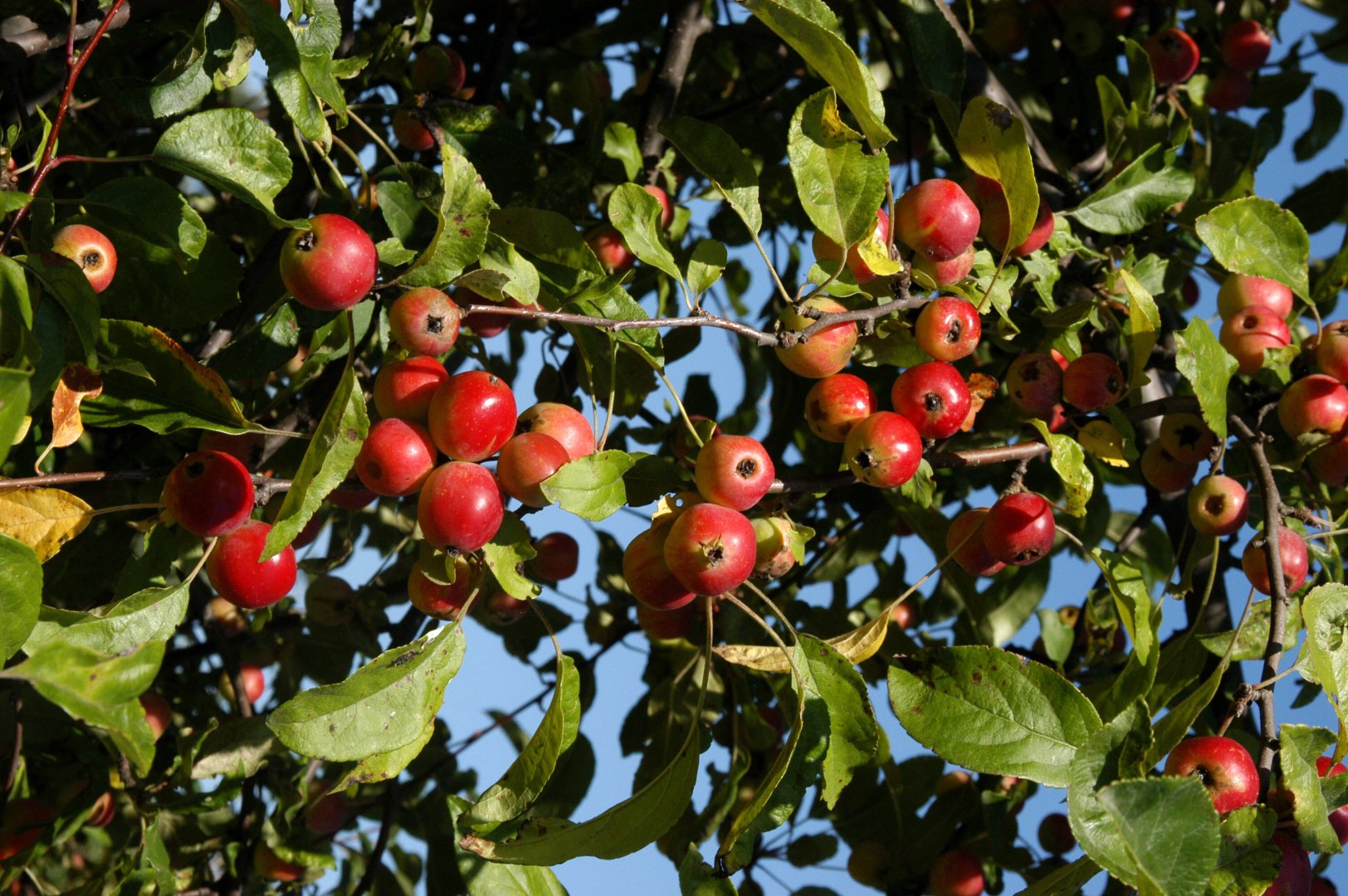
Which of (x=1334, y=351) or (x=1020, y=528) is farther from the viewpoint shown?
(x=1334, y=351)

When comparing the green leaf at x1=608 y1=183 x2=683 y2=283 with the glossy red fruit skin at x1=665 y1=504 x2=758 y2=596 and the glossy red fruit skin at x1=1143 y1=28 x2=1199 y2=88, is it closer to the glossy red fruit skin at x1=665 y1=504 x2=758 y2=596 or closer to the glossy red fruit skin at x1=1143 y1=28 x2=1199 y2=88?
the glossy red fruit skin at x1=665 y1=504 x2=758 y2=596

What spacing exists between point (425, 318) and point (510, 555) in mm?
337

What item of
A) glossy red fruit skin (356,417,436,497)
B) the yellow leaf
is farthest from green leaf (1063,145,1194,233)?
the yellow leaf

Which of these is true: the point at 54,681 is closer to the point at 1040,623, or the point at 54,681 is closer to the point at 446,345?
the point at 446,345

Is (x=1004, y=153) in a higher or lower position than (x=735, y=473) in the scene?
higher

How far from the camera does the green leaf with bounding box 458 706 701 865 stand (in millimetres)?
1287

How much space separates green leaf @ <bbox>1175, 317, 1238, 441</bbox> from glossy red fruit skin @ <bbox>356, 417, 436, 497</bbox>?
39.6 inches

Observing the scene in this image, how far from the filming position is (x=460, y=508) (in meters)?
1.29

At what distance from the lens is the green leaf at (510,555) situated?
137 centimetres

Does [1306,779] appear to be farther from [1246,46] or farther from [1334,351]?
[1246,46]

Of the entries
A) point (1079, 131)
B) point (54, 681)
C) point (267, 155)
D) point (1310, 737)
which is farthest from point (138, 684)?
point (1079, 131)

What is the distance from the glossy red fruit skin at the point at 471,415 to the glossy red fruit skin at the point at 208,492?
27 cm

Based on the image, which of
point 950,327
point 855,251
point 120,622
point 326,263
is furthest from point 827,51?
point 120,622

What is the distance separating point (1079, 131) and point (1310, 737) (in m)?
1.74
